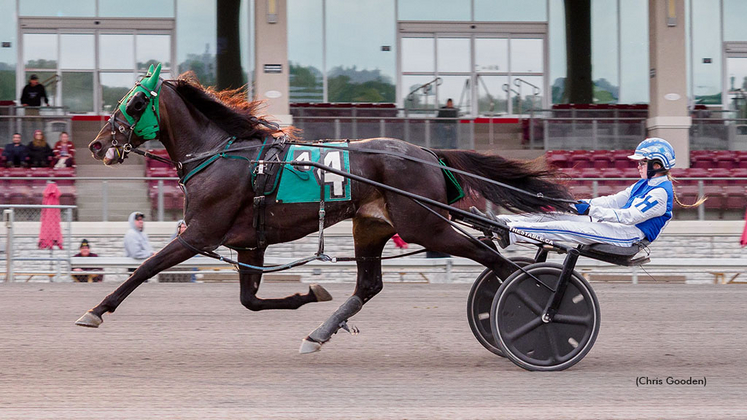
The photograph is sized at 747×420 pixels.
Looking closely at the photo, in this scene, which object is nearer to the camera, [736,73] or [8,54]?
[8,54]

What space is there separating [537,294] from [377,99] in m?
15.8

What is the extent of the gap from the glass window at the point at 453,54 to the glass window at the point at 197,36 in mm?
5795

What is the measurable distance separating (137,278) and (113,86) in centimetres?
1598

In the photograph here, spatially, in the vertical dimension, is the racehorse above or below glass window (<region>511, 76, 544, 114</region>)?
below

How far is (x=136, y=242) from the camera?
10844 mm

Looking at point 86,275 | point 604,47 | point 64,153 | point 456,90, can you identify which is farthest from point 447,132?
point 604,47

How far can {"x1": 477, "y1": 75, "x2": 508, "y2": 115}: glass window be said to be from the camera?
18.9m

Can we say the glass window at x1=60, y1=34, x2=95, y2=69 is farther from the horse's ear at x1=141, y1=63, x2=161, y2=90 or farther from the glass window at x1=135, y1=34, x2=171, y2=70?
the horse's ear at x1=141, y1=63, x2=161, y2=90

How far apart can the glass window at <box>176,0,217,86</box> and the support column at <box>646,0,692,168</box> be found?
1049 centimetres

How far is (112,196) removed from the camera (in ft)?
38.6

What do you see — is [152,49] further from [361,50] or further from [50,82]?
[361,50]

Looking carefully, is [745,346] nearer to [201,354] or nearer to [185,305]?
[201,354]

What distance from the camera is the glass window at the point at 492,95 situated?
18.9 m

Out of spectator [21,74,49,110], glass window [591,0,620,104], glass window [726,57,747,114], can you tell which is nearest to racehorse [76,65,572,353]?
spectator [21,74,49,110]
